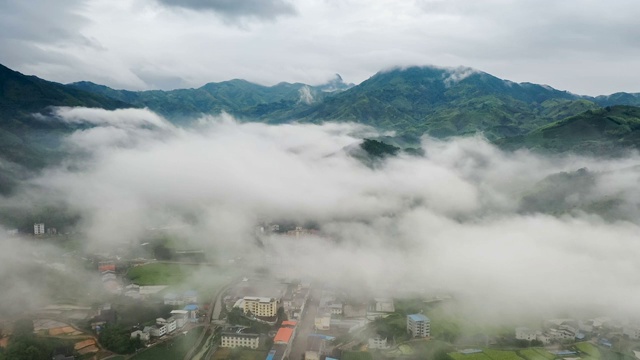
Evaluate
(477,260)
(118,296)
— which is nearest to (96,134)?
(118,296)

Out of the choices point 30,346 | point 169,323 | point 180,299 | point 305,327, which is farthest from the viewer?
point 180,299

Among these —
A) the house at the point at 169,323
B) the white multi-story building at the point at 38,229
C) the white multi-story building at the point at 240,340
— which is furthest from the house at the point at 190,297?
the white multi-story building at the point at 38,229

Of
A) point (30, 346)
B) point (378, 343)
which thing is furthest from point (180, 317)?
point (378, 343)

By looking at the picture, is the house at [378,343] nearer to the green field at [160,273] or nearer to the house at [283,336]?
the house at [283,336]

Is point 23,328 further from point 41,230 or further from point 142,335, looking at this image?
point 41,230

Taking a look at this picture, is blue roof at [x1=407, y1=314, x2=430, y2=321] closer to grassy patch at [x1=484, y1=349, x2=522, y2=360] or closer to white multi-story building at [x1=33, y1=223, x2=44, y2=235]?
grassy patch at [x1=484, y1=349, x2=522, y2=360]

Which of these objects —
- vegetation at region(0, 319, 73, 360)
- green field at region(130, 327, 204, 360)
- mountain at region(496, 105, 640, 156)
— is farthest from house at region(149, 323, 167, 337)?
mountain at region(496, 105, 640, 156)
